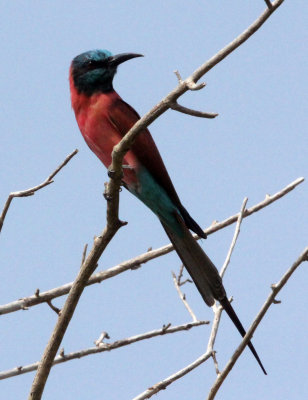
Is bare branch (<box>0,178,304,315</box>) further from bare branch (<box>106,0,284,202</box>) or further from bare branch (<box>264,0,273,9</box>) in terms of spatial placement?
bare branch (<box>264,0,273,9</box>)

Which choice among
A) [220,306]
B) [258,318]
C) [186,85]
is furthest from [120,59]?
[258,318]

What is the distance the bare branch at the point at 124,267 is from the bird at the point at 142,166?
0.25 meters

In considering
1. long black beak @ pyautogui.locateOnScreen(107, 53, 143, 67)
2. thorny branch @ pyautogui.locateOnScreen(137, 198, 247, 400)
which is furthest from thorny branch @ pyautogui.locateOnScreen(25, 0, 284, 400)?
long black beak @ pyautogui.locateOnScreen(107, 53, 143, 67)

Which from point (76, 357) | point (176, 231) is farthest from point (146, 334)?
point (176, 231)

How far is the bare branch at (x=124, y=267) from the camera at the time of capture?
3761 mm

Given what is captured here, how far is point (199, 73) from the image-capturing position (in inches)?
107

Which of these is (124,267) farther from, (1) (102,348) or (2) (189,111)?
(2) (189,111)

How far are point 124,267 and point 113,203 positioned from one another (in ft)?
2.25

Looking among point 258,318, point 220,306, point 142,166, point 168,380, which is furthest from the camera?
point 142,166

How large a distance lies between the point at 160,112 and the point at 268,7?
588mm

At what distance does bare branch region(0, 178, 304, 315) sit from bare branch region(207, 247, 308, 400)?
101 cm

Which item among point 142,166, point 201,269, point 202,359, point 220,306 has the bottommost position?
point 202,359

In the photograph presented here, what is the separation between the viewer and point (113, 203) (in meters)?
3.44

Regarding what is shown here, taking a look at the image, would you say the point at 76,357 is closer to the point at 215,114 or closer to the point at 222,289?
the point at 222,289
